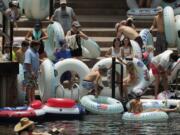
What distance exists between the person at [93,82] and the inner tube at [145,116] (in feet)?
4.91

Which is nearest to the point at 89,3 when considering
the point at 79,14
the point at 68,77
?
the point at 79,14

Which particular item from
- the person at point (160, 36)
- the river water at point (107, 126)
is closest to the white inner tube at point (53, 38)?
the person at point (160, 36)

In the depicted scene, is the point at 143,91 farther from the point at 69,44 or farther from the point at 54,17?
the point at 54,17

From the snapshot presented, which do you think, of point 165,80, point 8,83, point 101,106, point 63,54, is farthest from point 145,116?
point 63,54

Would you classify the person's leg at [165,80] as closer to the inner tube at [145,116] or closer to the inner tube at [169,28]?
the inner tube at [145,116]

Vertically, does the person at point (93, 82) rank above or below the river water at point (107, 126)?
above

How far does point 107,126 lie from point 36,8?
10.4 m

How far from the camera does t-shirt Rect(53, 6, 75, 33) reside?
25.8 metres

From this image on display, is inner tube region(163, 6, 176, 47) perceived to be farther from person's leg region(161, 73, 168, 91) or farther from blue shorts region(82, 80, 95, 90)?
blue shorts region(82, 80, 95, 90)

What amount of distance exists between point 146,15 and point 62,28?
17.9 ft

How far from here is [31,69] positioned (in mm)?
21391

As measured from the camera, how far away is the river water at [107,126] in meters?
18.3

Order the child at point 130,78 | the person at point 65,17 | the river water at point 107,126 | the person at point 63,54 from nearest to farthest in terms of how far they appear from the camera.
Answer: the river water at point 107,126 → the child at point 130,78 → the person at point 63,54 → the person at point 65,17

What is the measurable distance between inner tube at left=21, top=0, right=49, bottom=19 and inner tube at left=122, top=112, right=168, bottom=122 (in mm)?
9479
